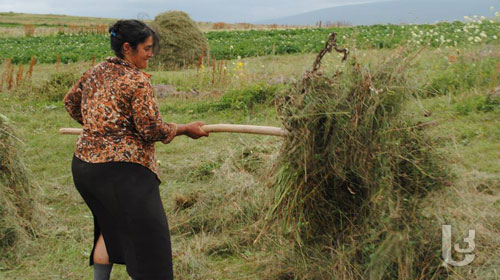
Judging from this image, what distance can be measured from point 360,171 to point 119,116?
132 centimetres

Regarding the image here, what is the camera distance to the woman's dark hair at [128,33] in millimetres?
2920

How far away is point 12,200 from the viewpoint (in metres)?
4.41

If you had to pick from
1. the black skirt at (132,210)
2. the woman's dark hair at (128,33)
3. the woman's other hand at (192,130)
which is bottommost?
the black skirt at (132,210)

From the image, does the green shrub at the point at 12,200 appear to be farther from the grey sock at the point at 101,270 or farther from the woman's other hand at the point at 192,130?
the woman's other hand at the point at 192,130

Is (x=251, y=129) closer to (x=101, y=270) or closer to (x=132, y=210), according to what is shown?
(x=132, y=210)

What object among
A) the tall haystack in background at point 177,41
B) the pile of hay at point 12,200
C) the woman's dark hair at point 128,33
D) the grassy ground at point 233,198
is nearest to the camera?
the woman's dark hair at point 128,33

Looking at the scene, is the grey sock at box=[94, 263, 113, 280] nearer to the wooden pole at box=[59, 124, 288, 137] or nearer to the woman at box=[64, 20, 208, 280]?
the woman at box=[64, 20, 208, 280]

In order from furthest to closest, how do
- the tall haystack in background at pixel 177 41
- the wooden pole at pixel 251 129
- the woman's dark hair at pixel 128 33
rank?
the tall haystack in background at pixel 177 41 < the wooden pole at pixel 251 129 < the woman's dark hair at pixel 128 33

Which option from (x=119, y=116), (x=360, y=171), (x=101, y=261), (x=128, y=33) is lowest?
(x=101, y=261)

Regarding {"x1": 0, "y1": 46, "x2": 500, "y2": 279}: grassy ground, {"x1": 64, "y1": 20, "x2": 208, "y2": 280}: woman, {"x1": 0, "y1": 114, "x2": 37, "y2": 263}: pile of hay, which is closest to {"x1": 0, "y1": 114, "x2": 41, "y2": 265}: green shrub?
{"x1": 0, "y1": 114, "x2": 37, "y2": 263}: pile of hay

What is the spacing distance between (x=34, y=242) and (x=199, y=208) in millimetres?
1352

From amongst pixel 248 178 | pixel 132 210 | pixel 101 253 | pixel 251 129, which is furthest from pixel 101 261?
pixel 248 178

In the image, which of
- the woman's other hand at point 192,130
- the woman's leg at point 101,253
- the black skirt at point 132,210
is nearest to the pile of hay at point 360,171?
the woman's other hand at point 192,130

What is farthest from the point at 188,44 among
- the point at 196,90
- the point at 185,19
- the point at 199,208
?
the point at 199,208
